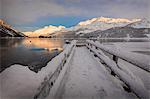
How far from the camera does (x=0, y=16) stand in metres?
3.73

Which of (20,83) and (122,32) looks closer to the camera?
(20,83)

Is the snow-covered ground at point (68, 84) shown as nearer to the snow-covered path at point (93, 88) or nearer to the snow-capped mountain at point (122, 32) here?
the snow-covered path at point (93, 88)

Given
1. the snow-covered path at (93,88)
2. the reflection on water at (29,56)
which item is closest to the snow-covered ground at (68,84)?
the snow-covered path at (93,88)

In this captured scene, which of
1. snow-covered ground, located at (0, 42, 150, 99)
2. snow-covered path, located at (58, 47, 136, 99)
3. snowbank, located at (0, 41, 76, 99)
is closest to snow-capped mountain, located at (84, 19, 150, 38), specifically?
snow-covered path, located at (58, 47, 136, 99)

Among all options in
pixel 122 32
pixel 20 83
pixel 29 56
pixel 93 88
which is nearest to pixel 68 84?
pixel 93 88

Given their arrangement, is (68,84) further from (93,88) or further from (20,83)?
(20,83)

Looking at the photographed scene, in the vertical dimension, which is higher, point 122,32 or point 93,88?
point 93,88

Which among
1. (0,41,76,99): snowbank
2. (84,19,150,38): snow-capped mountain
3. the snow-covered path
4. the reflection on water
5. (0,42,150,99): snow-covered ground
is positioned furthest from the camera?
(84,19,150,38): snow-capped mountain

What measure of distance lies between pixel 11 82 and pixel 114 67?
205 centimetres

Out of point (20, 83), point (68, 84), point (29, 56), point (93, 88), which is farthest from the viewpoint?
point (29, 56)

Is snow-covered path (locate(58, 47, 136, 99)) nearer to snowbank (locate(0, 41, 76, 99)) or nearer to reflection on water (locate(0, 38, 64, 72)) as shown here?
snowbank (locate(0, 41, 76, 99))

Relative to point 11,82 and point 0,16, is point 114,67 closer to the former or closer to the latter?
point 11,82

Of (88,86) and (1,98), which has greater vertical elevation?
(1,98)

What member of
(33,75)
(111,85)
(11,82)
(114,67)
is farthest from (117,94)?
(11,82)
